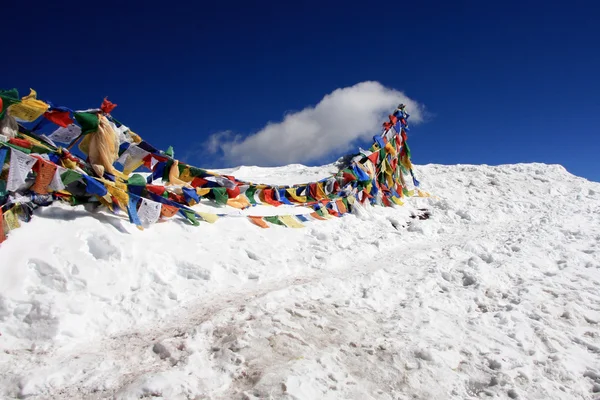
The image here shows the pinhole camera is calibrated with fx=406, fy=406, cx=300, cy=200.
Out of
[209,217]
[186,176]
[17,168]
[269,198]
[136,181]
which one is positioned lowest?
[17,168]

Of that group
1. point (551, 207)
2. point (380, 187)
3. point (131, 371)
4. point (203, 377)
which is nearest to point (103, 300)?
point (131, 371)

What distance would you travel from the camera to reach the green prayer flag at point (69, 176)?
6055 mm

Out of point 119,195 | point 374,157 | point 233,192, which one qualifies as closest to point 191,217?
point 119,195

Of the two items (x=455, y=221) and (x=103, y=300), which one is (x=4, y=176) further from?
(x=455, y=221)

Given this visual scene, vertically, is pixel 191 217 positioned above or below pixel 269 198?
below

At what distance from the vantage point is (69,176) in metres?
6.09

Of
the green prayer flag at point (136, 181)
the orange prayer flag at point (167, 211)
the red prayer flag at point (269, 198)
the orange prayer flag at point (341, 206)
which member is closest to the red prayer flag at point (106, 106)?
the green prayer flag at point (136, 181)

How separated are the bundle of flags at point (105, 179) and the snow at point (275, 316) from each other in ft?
0.88

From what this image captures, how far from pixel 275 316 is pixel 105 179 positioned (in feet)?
13.8

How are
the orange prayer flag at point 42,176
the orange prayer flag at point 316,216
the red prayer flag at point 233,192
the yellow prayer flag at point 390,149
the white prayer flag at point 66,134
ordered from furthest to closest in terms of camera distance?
the yellow prayer flag at point 390,149 < the orange prayer flag at point 316,216 < the red prayer flag at point 233,192 < the white prayer flag at point 66,134 < the orange prayer flag at point 42,176

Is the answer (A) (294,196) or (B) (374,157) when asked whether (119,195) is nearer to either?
(A) (294,196)

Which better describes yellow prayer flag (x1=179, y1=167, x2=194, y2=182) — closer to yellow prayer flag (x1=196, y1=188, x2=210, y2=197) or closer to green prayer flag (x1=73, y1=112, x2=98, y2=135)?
yellow prayer flag (x1=196, y1=188, x2=210, y2=197)

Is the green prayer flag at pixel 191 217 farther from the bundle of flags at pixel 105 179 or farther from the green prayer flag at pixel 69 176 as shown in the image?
the green prayer flag at pixel 69 176

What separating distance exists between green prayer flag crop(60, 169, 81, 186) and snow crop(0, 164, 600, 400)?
431mm
